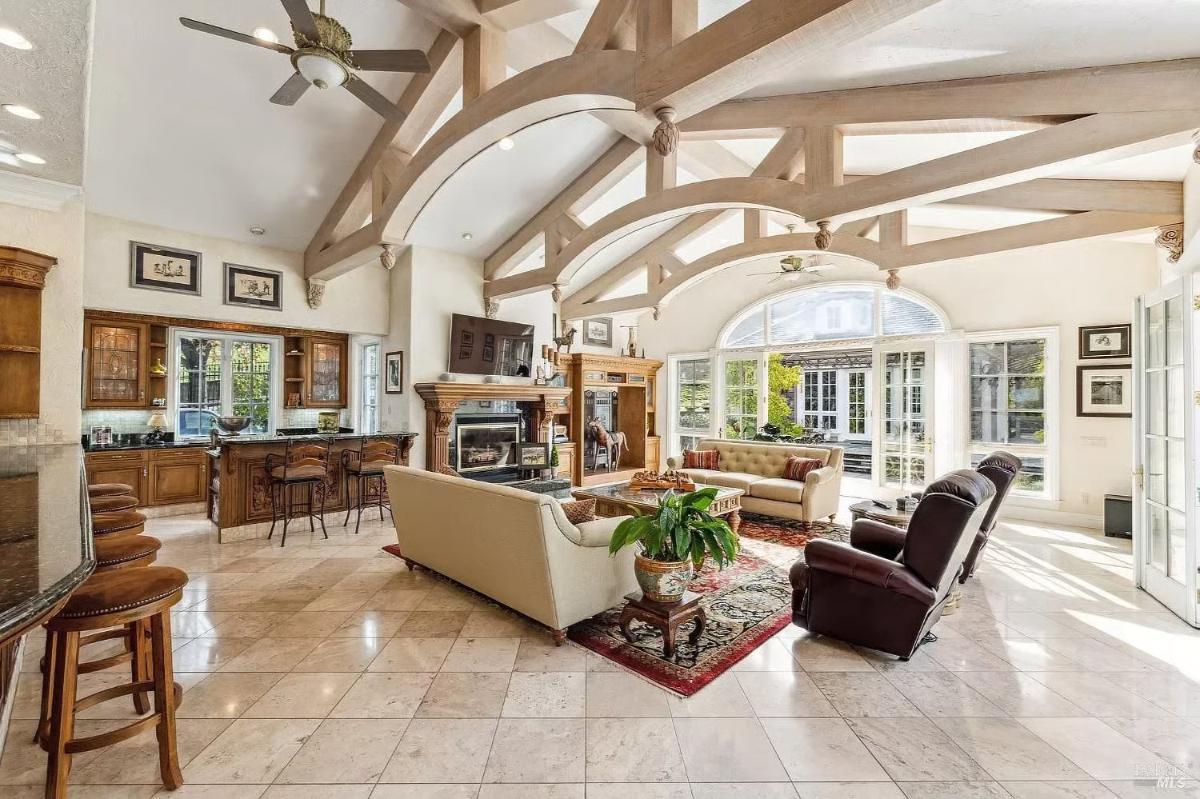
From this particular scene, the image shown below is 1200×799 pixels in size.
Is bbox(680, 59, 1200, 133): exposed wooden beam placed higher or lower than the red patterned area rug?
higher

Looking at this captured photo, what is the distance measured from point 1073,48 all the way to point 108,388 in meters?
8.93

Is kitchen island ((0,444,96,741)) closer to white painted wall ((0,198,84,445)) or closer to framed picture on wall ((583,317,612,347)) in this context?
white painted wall ((0,198,84,445))

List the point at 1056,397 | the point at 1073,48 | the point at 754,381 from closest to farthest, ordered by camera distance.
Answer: the point at 1073,48 → the point at 1056,397 → the point at 754,381

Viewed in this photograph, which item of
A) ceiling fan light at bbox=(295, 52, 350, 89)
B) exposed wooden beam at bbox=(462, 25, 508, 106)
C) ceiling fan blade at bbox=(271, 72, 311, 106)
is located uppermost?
exposed wooden beam at bbox=(462, 25, 508, 106)

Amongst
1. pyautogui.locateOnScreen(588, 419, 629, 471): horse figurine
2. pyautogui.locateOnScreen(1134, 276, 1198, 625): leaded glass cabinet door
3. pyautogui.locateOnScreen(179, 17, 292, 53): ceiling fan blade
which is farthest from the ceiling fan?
pyautogui.locateOnScreen(588, 419, 629, 471): horse figurine

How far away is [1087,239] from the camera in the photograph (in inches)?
162

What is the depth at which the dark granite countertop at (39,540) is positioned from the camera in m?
1.01

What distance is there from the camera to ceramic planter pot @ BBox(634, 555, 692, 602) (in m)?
2.71

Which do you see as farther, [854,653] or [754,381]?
[754,381]

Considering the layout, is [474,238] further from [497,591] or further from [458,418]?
[497,591]

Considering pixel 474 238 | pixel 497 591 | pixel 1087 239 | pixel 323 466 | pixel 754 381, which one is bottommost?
pixel 497 591

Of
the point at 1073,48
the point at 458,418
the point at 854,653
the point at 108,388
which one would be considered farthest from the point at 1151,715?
the point at 108,388

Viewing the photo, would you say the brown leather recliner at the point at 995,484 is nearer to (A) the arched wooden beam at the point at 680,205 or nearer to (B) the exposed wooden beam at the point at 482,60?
(A) the arched wooden beam at the point at 680,205

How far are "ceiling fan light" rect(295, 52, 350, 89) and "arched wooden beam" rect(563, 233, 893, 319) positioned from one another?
166 inches
